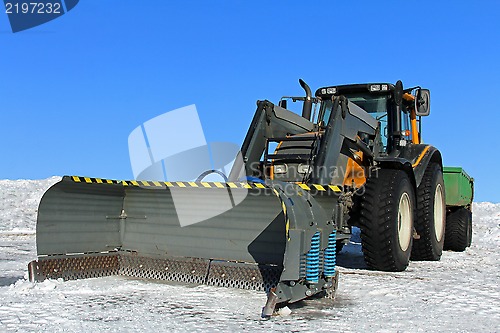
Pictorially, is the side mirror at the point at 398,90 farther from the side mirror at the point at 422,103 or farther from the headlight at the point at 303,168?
the headlight at the point at 303,168

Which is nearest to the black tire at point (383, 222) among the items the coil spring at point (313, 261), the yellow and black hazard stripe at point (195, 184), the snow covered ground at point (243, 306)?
the snow covered ground at point (243, 306)

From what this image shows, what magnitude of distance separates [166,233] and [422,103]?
157 inches

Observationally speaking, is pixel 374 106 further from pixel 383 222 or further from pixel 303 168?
pixel 383 222

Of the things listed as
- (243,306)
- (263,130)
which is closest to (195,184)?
(243,306)

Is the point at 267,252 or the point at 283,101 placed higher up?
the point at 283,101

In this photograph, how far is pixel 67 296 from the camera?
5.11 m

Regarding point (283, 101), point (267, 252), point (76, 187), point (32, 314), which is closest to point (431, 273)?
point (267, 252)

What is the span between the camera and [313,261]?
480cm

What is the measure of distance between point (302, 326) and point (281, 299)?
0.38 metres

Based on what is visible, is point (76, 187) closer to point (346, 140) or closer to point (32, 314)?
point (32, 314)

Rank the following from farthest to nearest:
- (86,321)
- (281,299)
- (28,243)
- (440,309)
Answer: (28,243), (440,309), (281,299), (86,321)

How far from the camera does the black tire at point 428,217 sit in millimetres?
8075

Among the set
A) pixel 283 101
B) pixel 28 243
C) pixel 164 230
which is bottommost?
pixel 28 243

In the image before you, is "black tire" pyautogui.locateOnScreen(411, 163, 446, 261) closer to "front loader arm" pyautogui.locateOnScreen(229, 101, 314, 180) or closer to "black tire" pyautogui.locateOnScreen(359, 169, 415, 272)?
"black tire" pyautogui.locateOnScreen(359, 169, 415, 272)
